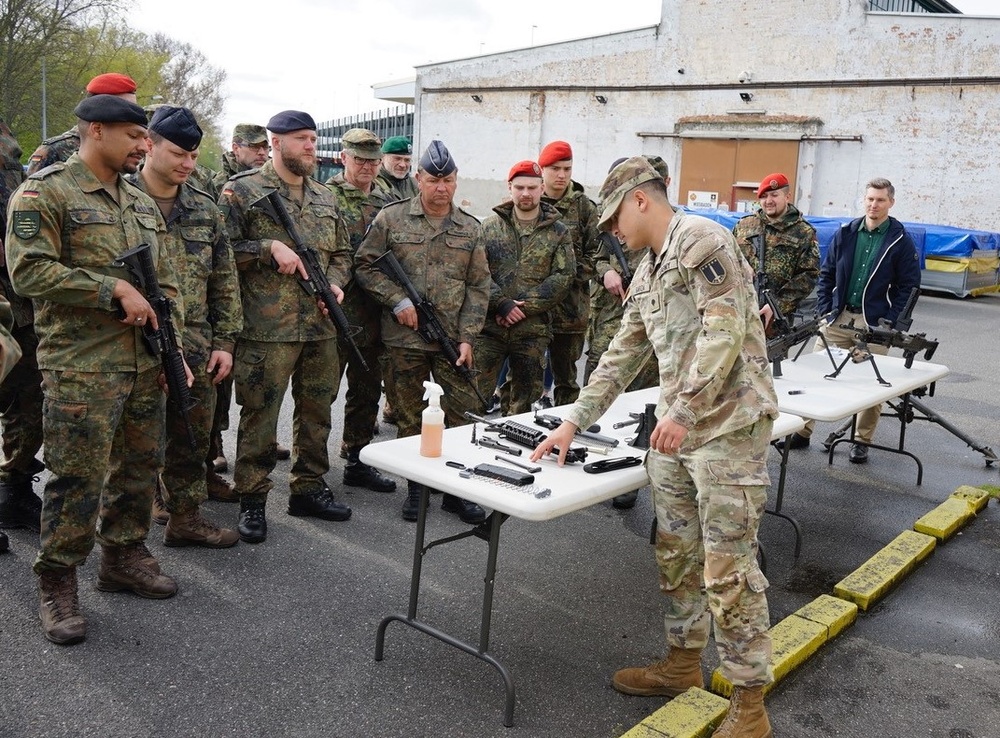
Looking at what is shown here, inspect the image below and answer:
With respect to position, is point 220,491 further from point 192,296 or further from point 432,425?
point 432,425

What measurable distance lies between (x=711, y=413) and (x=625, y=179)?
860mm

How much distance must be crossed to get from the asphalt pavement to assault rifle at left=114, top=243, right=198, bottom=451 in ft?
3.17

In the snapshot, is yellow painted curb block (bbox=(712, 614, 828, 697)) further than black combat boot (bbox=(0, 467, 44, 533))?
No

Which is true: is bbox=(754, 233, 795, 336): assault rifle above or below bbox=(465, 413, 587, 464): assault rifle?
above

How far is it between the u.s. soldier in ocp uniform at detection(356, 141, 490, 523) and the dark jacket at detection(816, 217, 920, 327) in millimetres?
3059

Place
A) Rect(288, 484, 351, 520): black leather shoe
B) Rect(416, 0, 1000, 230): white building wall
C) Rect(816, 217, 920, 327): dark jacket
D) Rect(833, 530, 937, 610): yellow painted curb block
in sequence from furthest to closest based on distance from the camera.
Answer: Rect(416, 0, 1000, 230): white building wall, Rect(816, 217, 920, 327): dark jacket, Rect(288, 484, 351, 520): black leather shoe, Rect(833, 530, 937, 610): yellow painted curb block

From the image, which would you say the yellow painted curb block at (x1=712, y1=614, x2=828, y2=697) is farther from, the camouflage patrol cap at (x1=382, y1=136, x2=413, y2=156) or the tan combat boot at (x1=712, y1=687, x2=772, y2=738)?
the camouflage patrol cap at (x1=382, y1=136, x2=413, y2=156)

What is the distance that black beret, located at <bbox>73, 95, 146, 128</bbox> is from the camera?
11.4 feet

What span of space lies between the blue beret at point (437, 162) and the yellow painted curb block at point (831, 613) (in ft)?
9.70

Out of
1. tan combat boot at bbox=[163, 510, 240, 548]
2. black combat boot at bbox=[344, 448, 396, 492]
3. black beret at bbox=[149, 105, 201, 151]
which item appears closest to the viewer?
black beret at bbox=[149, 105, 201, 151]

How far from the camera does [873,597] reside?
436 centimetres

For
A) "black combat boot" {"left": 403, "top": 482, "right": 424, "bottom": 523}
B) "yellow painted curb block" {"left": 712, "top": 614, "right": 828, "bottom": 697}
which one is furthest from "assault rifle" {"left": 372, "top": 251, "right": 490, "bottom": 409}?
"yellow painted curb block" {"left": 712, "top": 614, "right": 828, "bottom": 697}

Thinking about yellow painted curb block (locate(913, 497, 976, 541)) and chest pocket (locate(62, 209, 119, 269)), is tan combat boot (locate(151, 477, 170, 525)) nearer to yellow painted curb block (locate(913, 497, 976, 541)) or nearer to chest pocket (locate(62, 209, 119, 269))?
chest pocket (locate(62, 209, 119, 269))

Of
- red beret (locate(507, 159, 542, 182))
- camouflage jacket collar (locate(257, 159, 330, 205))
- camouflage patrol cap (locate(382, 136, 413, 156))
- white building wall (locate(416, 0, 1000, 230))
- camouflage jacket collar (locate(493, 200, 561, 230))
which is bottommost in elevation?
camouflage jacket collar (locate(493, 200, 561, 230))
